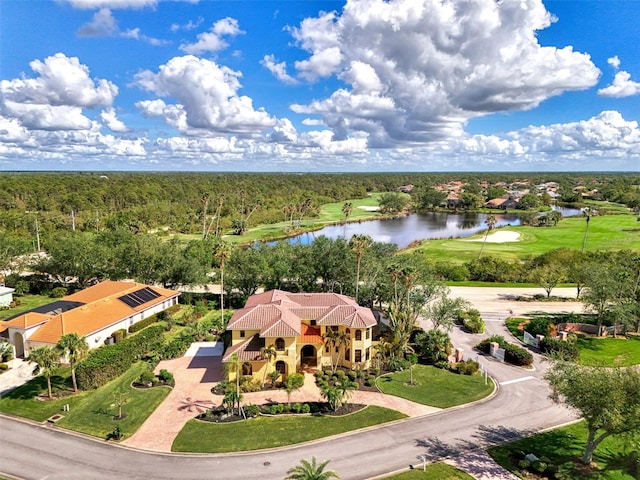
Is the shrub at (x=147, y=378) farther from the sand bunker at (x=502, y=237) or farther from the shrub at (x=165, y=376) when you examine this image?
the sand bunker at (x=502, y=237)

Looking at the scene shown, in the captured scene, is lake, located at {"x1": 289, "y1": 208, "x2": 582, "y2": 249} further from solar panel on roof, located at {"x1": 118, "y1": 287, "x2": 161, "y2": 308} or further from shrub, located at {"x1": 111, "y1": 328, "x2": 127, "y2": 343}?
shrub, located at {"x1": 111, "y1": 328, "x2": 127, "y2": 343}

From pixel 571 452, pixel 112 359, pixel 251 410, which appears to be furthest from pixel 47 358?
pixel 571 452

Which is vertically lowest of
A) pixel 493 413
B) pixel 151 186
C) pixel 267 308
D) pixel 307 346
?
pixel 493 413

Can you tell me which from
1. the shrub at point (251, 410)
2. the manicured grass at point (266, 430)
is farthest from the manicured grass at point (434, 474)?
the shrub at point (251, 410)

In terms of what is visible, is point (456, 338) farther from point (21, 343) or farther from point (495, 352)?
point (21, 343)

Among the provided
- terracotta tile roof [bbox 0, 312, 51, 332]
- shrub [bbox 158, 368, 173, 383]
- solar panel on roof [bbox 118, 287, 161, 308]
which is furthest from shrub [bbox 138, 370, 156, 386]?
solar panel on roof [bbox 118, 287, 161, 308]

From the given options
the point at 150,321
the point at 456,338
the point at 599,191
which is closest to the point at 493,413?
the point at 456,338
